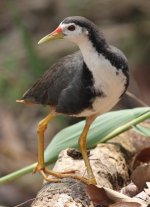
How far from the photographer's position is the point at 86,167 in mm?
2443

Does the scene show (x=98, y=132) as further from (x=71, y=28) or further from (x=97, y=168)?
(x=71, y=28)

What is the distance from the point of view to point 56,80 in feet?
8.00

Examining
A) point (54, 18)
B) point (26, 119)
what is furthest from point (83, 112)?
point (54, 18)

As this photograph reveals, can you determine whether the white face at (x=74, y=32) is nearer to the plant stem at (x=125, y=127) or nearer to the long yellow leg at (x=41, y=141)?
the long yellow leg at (x=41, y=141)

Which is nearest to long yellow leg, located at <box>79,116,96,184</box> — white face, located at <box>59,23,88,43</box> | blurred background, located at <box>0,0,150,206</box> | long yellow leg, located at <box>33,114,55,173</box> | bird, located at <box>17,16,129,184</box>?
bird, located at <box>17,16,129,184</box>

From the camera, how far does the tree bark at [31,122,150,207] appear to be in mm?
2221

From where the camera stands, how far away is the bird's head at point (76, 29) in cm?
224

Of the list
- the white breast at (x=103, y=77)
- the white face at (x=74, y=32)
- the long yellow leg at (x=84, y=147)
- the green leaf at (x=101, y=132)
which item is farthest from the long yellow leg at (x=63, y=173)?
the white face at (x=74, y=32)

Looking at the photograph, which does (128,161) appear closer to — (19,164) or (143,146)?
(143,146)

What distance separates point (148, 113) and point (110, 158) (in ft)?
0.72

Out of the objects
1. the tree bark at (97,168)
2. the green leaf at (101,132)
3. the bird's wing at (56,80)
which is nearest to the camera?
the tree bark at (97,168)

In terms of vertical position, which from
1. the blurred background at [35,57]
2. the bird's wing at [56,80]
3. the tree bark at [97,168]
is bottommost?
the blurred background at [35,57]

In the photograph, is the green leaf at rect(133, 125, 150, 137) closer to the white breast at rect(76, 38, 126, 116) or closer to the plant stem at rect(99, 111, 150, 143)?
the plant stem at rect(99, 111, 150, 143)

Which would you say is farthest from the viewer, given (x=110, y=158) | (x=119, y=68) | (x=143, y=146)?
(x=143, y=146)
